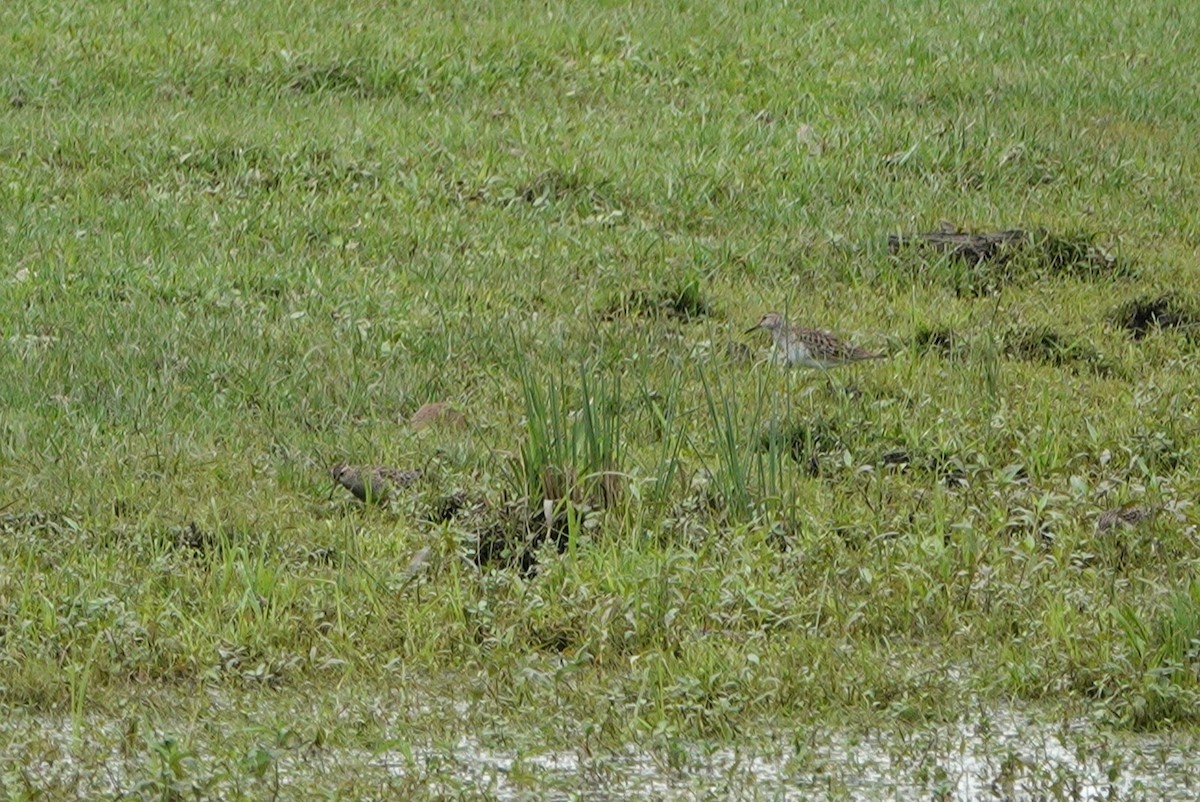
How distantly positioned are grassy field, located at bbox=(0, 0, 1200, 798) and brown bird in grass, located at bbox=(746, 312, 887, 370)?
3.1 inches

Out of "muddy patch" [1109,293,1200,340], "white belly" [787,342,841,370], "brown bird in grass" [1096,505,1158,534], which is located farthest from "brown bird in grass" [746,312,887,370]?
"brown bird in grass" [1096,505,1158,534]

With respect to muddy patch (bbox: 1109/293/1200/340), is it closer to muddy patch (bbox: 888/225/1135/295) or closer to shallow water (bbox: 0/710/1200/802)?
muddy patch (bbox: 888/225/1135/295)

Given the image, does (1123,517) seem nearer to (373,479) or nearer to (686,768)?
(686,768)

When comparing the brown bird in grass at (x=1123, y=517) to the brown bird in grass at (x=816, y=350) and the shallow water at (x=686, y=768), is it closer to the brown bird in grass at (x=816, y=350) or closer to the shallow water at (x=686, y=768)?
the shallow water at (x=686, y=768)

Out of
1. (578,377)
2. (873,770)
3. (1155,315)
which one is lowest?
(1155,315)

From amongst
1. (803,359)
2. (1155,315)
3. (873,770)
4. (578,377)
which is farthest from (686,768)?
(1155,315)

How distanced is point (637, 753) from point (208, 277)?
4.74 metres

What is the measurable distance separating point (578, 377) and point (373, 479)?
1291 mm

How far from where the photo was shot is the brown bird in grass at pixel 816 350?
727 cm

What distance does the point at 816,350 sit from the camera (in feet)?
23.9

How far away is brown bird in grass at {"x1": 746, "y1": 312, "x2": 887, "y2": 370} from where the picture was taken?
23.8ft

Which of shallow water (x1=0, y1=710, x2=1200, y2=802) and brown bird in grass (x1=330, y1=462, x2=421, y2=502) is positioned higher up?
shallow water (x1=0, y1=710, x2=1200, y2=802)

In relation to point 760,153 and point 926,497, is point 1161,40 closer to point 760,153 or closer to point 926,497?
point 760,153

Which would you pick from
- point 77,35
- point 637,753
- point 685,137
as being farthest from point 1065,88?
point 637,753
